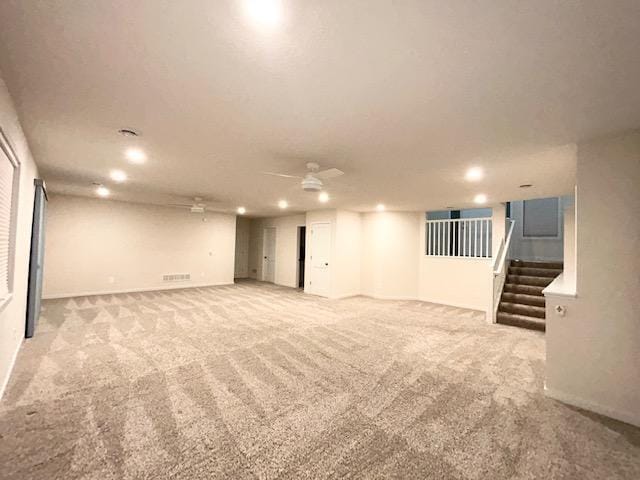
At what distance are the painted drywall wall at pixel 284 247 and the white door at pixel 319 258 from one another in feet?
3.90

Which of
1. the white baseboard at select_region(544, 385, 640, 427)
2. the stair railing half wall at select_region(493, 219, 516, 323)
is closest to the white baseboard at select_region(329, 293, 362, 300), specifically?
the stair railing half wall at select_region(493, 219, 516, 323)

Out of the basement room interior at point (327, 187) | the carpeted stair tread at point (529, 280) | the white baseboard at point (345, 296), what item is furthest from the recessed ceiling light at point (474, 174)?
the white baseboard at point (345, 296)

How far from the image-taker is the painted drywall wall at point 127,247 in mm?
6715

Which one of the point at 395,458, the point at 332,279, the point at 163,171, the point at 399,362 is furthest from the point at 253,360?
the point at 332,279

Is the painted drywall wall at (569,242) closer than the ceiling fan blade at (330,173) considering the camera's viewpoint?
No

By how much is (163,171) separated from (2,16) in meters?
3.03

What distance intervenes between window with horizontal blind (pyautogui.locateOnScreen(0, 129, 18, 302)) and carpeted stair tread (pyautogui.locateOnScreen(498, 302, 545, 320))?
7.15 meters

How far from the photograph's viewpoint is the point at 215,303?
251 inches

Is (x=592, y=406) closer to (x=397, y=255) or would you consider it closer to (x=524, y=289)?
(x=524, y=289)

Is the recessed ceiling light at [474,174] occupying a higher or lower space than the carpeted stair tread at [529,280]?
higher

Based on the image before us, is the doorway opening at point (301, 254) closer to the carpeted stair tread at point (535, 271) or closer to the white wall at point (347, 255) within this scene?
the white wall at point (347, 255)

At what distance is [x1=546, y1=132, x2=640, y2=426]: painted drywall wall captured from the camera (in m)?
2.42

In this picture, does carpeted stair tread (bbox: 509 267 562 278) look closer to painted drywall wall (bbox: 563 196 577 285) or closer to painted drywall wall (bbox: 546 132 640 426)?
painted drywall wall (bbox: 563 196 577 285)

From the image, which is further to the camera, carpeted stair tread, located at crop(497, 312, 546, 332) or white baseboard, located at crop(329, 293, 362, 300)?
white baseboard, located at crop(329, 293, 362, 300)
